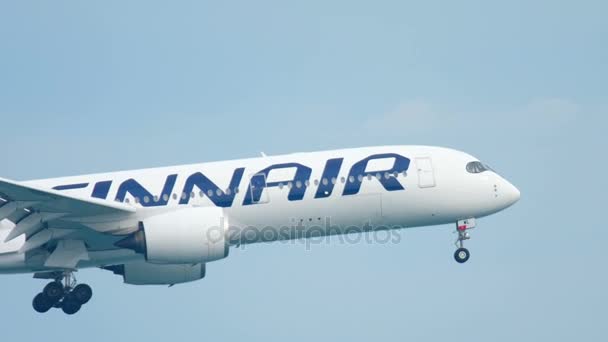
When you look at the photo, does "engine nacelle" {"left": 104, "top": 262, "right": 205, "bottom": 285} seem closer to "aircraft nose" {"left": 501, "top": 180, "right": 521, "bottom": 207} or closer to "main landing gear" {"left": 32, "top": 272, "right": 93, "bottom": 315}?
"main landing gear" {"left": 32, "top": 272, "right": 93, "bottom": 315}

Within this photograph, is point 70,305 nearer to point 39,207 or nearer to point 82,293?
point 82,293

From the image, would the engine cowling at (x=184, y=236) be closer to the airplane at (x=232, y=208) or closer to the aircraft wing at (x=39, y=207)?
the airplane at (x=232, y=208)

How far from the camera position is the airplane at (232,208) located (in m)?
51.6

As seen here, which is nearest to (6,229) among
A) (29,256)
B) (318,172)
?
(29,256)

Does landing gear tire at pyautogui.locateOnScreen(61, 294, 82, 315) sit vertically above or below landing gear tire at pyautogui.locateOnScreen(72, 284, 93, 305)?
below

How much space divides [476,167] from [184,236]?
43.4 ft

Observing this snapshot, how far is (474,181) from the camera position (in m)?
55.8

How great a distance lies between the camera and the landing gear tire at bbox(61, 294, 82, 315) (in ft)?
181

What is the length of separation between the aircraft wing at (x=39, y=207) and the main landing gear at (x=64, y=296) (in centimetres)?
336

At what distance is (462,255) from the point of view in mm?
56438

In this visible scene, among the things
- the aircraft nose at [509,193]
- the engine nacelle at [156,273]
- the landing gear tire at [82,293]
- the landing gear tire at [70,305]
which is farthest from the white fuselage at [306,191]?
the engine nacelle at [156,273]

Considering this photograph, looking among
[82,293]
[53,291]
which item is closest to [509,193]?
[82,293]

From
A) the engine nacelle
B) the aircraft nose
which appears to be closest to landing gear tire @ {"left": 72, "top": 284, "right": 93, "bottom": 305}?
the engine nacelle

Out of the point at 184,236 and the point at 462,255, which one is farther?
the point at 462,255
